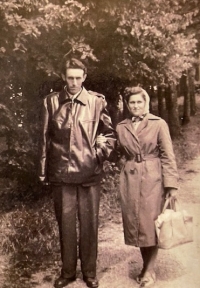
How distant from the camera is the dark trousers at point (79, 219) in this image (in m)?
2.85

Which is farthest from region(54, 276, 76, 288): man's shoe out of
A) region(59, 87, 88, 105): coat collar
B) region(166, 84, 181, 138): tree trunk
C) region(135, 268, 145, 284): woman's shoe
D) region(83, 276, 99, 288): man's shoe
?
region(166, 84, 181, 138): tree trunk

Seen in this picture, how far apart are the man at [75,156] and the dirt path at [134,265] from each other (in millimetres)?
211

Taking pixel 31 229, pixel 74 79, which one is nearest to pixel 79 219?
pixel 74 79

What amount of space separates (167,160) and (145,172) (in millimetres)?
173

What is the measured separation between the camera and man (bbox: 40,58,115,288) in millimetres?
2738

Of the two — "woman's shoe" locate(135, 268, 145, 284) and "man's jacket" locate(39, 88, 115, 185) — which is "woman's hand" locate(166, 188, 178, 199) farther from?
"woman's shoe" locate(135, 268, 145, 284)

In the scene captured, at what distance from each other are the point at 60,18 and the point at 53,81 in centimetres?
61

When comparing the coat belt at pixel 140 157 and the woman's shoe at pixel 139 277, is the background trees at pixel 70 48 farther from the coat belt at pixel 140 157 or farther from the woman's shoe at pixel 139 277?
the woman's shoe at pixel 139 277

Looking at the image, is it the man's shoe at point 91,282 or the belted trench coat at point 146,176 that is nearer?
the belted trench coat at point 146,176

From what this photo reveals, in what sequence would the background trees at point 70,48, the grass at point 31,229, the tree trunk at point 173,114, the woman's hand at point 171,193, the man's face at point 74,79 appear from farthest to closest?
the tree trunk at point 173,114, the grass at point 31,229, the background trees at point 70,48, the woman's hand at point 171,193, the man's face at point 74,79

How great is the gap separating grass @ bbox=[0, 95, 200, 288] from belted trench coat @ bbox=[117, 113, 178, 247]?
0.89 metres

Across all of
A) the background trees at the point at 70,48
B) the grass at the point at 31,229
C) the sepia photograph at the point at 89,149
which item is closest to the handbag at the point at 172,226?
the sepia photograph at the point at 89,149

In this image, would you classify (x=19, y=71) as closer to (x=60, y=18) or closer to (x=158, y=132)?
(x=60, y=18)

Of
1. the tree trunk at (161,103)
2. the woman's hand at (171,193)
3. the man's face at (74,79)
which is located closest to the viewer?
the man's face at (74,79)
